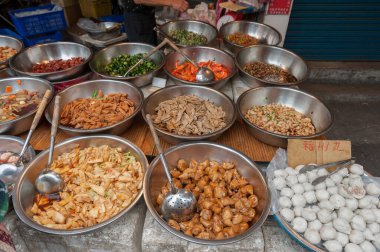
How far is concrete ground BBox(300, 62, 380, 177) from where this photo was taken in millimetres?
5227

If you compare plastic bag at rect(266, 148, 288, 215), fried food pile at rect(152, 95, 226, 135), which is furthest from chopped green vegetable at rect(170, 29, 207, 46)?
plastic bag at rect(266, 148, 288, 215)

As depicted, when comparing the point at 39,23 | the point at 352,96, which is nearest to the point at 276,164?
the point at 352,96

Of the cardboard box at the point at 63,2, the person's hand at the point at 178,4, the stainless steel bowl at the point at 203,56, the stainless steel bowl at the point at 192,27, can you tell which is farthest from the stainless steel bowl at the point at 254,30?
the cardboard box at the point at 63,2

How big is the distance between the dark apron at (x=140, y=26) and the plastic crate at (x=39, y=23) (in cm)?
215

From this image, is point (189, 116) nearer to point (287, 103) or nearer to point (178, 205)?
point (178, 205)

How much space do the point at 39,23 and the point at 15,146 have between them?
12.2 feet

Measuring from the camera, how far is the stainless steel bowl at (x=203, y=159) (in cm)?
192

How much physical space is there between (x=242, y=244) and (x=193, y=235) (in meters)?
0.36

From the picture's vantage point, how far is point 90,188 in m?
2.12

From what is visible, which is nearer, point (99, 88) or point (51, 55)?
point (99, 88)

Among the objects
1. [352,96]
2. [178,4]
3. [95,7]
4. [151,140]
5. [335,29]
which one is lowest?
[352,96]

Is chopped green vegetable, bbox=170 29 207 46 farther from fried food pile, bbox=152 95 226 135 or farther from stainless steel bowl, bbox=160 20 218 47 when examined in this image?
fried food pile, bbox=152 95 226 135

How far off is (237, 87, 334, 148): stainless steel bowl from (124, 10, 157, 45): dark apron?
204 centimetres

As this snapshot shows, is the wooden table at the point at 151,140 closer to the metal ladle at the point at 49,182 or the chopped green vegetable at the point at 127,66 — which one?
the metal ladle at the point at 49,182
